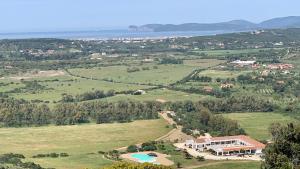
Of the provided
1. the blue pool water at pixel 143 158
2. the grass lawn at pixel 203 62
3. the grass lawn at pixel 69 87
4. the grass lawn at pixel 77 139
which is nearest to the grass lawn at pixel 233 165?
the blue pool water at pixel 143 158

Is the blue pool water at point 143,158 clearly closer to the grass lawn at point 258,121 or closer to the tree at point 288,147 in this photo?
the grass lawn at point 258,121

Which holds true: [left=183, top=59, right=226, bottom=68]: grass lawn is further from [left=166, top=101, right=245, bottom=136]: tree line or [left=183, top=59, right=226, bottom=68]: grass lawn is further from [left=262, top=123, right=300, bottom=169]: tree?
[left=262, top=123, right=300, bottom=169]: tree

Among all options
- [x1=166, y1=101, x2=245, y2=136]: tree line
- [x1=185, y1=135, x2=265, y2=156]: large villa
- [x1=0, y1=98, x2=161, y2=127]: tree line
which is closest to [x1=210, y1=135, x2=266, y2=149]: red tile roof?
[x1=185, y1=135, x2=265, y2=156]: large villa

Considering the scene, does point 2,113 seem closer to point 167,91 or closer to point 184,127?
point 184,127

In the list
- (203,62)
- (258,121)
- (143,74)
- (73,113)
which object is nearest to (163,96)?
(73,113)

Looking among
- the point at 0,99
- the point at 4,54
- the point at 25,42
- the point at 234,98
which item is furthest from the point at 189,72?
the point at 25,42
